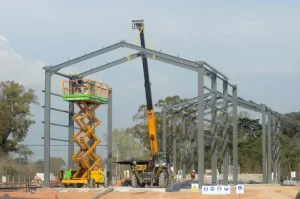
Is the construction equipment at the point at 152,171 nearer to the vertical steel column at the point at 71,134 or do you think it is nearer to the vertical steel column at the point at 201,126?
the vertical steel column at the point at 201,126

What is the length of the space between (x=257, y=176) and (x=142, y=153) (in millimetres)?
18300

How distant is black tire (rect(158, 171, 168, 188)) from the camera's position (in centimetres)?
4122

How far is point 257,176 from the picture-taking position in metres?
72.9

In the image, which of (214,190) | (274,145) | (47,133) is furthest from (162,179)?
(274,145)

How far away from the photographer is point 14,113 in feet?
247

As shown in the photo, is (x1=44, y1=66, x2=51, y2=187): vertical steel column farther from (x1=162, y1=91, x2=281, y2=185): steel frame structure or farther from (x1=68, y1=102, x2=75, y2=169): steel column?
(x1=162, y1=91, x2=281, y2=185): steel frame structure

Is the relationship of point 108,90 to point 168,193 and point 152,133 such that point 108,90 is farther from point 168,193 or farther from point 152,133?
point 168,193

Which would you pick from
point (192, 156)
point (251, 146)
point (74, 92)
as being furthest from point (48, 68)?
point (251, 146)

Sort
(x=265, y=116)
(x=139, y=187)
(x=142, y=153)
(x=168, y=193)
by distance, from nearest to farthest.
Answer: (x=168, y=193) < (x=139, y=187) < (x=265, y=116) < (x=142, y=153)

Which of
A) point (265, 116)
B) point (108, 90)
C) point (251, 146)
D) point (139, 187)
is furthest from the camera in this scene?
point (251, 146)

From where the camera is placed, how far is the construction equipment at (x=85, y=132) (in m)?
42.1

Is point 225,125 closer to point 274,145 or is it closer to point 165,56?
point 165,56

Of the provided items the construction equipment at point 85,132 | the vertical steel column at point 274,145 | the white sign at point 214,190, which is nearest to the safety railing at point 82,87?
the construction equipment at point 85,132

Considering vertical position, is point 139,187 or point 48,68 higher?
point 48,68
